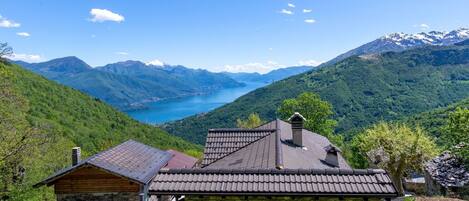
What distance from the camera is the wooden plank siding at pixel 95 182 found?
20.5m

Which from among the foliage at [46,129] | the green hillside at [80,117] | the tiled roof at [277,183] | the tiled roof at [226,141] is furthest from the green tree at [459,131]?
the green hillside at [80,117]

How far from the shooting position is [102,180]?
20.5m

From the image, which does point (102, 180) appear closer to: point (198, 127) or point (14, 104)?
point (14, 104)

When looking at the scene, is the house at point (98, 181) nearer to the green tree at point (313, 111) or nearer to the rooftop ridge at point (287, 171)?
the rooftop ridge at point (287, 171)

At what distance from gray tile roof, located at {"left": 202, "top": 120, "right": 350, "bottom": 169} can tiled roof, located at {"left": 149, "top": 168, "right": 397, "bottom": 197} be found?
19.3 feet

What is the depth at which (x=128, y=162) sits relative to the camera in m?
21.8

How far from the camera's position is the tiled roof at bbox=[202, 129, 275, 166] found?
82.3 feet

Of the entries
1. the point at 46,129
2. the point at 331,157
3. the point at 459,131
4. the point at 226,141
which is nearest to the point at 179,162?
the point at 226,141

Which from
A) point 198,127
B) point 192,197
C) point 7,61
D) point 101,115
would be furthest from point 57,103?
point 198,127

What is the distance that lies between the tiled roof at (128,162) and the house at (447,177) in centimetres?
2796

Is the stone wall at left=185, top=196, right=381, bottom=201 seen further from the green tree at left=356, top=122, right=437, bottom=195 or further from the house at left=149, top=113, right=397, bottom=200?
the green tree at left=356, top=122, right=437, bottom=195

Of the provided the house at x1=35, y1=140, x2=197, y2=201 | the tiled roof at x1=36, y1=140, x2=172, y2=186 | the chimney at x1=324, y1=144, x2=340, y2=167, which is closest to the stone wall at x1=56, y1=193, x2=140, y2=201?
the house at x1=35, y1=140, x2=197, y2=201

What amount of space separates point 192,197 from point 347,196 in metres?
4.26

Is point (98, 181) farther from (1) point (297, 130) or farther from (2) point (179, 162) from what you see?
(1) point (297, 130)
